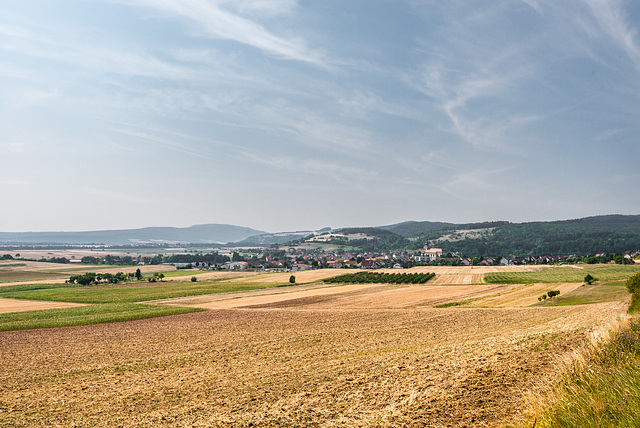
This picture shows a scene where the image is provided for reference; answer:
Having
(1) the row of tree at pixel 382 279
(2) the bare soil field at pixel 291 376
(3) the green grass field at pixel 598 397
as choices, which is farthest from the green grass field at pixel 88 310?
(3) the green grass field at pixel 598 397

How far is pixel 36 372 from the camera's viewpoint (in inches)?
764

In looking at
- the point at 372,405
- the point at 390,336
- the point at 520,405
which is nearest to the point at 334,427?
the point at 372,405

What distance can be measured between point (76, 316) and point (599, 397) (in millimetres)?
49676

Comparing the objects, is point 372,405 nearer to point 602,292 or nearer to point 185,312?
point 185,312

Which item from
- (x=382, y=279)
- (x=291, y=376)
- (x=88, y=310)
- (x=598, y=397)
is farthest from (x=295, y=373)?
(x=382, y=279)

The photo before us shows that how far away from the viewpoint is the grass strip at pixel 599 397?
6652 mm

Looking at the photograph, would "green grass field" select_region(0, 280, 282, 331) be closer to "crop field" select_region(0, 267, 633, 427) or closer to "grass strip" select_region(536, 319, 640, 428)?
"crop field" select_region(0, 267, 633, 427)

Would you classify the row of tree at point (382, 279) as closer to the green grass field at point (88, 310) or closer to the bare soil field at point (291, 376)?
the green grass field at point (88, 310)

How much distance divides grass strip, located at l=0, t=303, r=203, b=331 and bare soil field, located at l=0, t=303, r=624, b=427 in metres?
9.67

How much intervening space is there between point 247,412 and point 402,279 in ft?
274

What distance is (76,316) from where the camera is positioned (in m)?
43.8

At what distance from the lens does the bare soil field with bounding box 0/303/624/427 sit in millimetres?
10336

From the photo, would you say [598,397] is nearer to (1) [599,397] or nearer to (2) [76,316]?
(1) [599,397]

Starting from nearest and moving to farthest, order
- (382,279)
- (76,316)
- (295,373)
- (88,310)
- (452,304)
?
(295,373), (76,316), (452,304), (88,310), (382,279)
